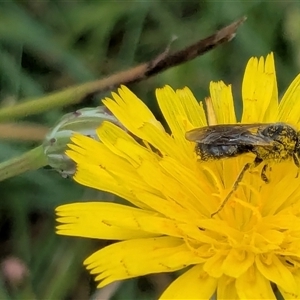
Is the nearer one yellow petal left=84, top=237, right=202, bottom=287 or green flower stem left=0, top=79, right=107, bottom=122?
yellow petal left=84, top=237, right=202, bottom=287

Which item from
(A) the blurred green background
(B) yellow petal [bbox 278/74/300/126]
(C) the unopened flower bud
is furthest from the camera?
(A) the blurred green background

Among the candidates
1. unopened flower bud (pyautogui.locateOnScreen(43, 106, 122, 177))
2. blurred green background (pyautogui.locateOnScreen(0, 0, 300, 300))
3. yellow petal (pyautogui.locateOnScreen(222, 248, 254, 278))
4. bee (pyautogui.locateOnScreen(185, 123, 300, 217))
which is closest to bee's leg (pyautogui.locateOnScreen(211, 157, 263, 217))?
bee (pyautogui.locateOnScreen(185, 123, 300, 217))

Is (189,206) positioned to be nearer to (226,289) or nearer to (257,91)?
(226,289)

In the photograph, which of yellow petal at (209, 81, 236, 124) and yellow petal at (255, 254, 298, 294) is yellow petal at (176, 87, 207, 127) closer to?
yellow petal at (209, 81, 236, 124)

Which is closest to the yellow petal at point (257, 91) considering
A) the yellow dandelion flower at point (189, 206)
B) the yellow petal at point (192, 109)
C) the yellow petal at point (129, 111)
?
the yellow dandelion flower at point (189, 206)

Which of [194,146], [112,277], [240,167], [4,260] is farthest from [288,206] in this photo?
[4,260]

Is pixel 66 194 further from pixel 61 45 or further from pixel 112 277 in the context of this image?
pixel 112 277

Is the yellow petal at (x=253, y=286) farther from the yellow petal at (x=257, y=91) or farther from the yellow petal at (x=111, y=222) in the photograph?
the yellow petal at (x=257, y=91)

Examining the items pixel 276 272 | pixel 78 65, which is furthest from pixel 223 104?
pixel 78 65
